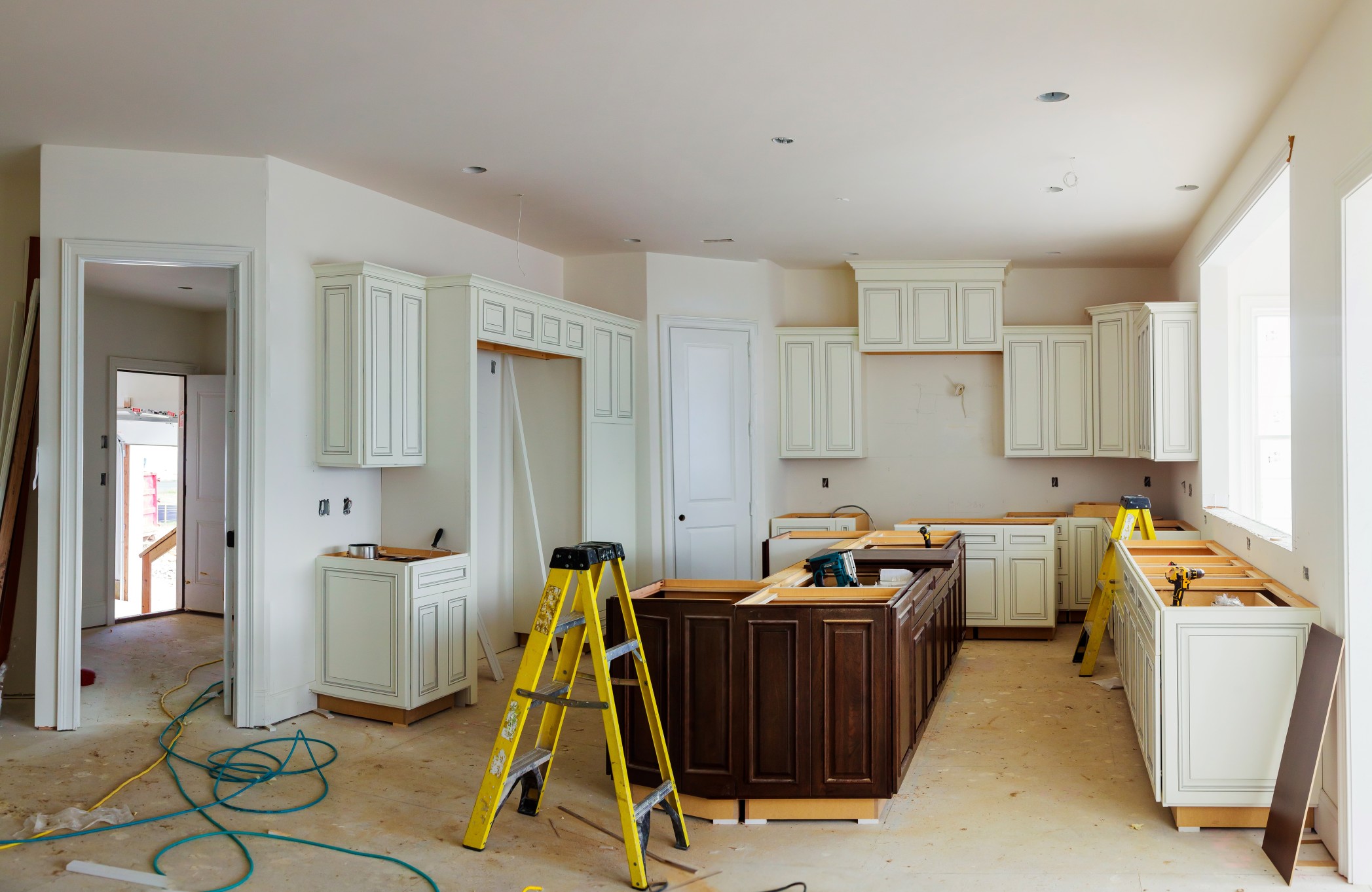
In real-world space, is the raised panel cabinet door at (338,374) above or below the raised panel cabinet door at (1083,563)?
above

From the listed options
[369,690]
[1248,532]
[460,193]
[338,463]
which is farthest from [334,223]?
[1248,532]

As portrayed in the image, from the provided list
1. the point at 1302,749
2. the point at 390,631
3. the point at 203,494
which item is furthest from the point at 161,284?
the point at 1302,749

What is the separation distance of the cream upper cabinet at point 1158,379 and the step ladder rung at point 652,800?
452 cm

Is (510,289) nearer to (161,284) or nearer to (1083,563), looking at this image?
(161,284)

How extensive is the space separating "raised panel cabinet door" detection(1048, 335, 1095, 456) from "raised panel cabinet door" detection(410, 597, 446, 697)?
16.6 feet

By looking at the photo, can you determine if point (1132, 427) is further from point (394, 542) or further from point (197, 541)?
point (197, 541)

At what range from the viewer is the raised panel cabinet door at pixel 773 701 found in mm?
3504

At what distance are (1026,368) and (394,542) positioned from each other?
16.6 ft

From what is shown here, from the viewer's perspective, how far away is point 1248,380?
20.6 feet

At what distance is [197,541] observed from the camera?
8227 mm

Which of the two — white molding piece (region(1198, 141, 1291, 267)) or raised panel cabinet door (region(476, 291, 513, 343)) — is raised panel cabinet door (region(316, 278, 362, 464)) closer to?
raised panel cabinet door (region(476, 291, 513, 343))

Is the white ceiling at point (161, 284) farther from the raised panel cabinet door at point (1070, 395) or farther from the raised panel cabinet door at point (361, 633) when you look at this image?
the raised panel cabinet door at point (1070, 395)

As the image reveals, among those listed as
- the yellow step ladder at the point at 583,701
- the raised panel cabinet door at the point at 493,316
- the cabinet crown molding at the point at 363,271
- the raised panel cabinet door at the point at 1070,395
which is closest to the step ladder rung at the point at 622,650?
the yellow step ladder at the point at 583,701

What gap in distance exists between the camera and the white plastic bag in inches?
137
